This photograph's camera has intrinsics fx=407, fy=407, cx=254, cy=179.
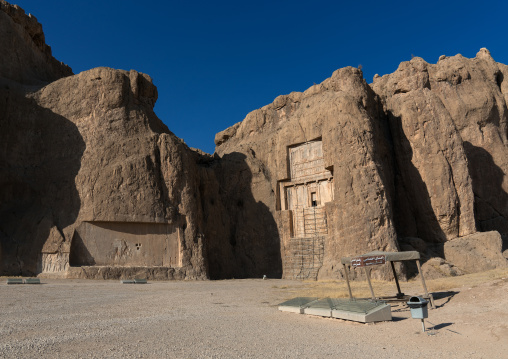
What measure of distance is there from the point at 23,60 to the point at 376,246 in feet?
107

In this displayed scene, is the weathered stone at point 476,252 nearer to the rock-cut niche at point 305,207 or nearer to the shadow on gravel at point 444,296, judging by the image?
the rock-cut niche at point 305,207

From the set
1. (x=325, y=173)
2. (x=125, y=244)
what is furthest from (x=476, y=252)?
(x=125, y=244)

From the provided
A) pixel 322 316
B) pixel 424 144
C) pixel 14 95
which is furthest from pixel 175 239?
pixel 424 144

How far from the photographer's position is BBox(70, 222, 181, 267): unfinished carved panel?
26188mm

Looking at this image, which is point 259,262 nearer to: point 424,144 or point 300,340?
point 424,144

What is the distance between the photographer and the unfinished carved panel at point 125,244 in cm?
2619

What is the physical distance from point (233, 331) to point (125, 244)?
20110 mm

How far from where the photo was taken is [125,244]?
27062mm

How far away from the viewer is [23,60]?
35.0 m

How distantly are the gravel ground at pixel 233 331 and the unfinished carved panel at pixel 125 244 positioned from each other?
1327 cm

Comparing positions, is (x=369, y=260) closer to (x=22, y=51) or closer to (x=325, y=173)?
(x=325, y=173)

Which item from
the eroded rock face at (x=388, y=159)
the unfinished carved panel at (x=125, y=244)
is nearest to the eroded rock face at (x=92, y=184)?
the unfinished carved panel at (x=125, y=244)

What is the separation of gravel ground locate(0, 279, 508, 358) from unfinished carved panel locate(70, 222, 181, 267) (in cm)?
1327

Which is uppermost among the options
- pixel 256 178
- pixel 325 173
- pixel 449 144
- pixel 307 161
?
pixel 449 144
